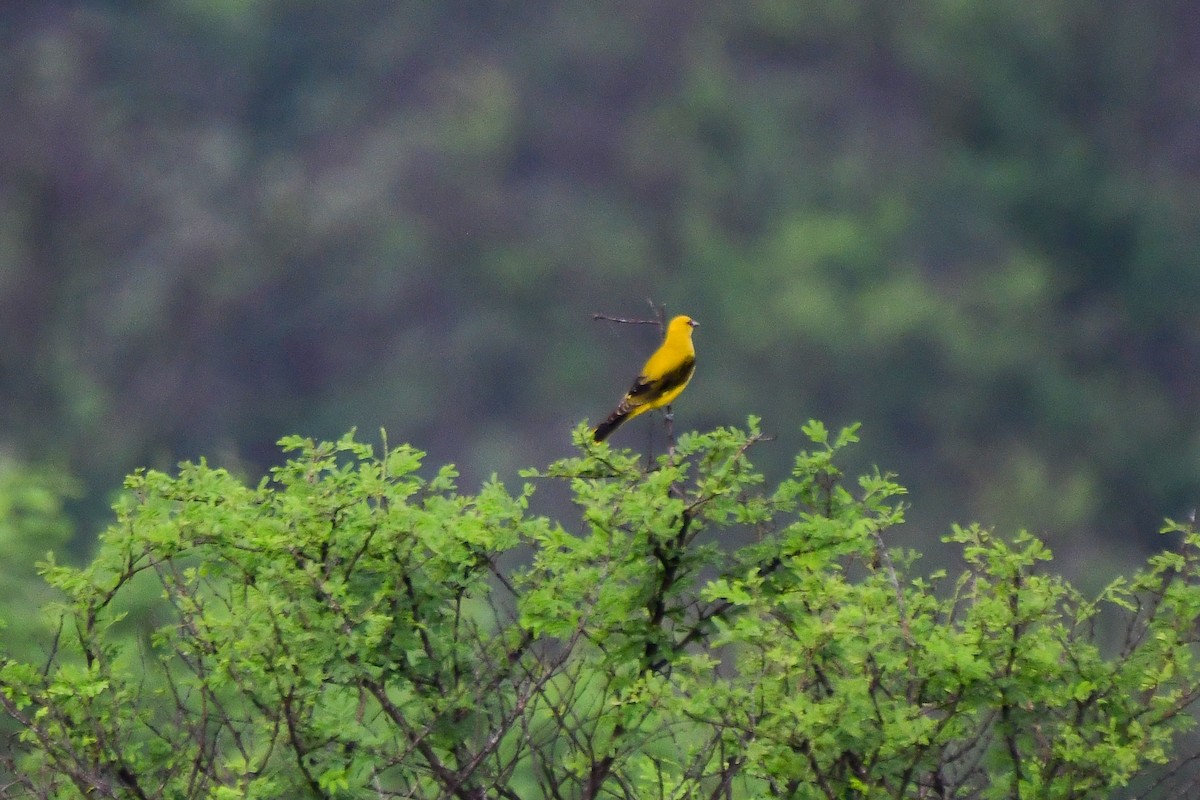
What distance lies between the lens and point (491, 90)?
1683 inches

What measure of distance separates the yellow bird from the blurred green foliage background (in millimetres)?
21671

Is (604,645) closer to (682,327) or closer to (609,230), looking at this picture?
(682,327)

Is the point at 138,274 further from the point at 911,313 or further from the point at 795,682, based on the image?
the point at 795,682

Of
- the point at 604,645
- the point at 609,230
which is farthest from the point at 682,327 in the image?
the point at 609,230

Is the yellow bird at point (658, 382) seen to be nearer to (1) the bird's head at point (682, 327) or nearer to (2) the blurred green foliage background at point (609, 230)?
(1) the bird's head at point (682, 327)

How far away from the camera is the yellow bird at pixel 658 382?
25.5 feet

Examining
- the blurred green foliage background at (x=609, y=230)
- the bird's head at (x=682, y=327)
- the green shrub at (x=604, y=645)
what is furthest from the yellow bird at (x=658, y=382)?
the blurred green foliage background at (x=609, y=230)

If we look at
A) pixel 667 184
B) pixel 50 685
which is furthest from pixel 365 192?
pixel 50 685

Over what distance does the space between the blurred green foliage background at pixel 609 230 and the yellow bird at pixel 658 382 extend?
21671 millimetres

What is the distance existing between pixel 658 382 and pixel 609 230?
106 feet

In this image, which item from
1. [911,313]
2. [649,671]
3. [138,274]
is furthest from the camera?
[138,274]

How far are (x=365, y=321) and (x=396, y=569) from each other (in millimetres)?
33170

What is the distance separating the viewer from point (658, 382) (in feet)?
25.9

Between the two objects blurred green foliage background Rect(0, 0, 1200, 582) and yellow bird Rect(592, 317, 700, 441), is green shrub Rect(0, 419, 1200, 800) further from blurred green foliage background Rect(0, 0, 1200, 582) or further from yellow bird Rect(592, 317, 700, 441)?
blurred green foliage background Rect(0, 0, 1200, 582)
